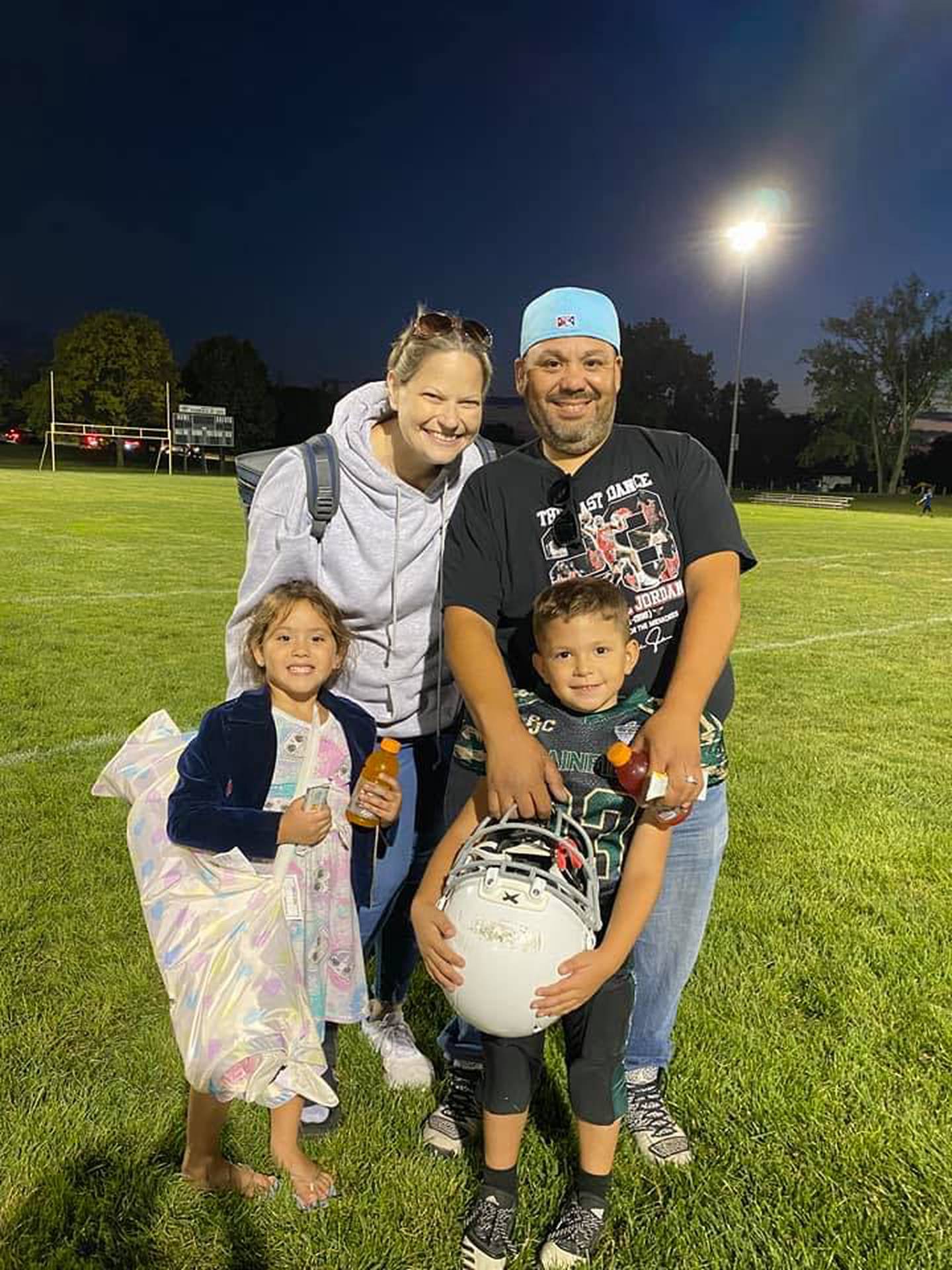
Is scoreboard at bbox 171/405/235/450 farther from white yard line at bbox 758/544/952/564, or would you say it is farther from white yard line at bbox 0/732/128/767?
white yard line at bbox 0/732/128/767

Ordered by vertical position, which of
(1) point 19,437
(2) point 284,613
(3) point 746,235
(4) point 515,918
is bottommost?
(1) point 19,437

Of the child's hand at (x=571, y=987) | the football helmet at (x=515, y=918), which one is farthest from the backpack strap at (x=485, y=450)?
the child's hand at (x=571, y=987)

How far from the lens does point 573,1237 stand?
2129 mm

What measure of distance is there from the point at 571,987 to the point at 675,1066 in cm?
118

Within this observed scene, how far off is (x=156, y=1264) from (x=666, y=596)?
1889 mm

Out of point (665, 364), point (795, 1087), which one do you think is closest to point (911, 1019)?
point (795, 1087)

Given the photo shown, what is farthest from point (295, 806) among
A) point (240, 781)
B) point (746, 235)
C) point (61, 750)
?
point (746, 235)

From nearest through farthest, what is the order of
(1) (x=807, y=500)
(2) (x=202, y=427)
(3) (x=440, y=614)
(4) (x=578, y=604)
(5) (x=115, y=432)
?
1. (4) (x=578, y=604)
2. (3) (x=440, y=614)
3. (1) (x=807, y=500)
4. (5) (x=115, y=432)
5. (2) (x=202, y=427)

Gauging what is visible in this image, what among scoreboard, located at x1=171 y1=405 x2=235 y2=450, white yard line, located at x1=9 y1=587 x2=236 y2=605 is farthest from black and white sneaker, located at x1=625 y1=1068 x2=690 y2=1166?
scoreboard, located at x1=171 y1=405 x2=235 y2=450

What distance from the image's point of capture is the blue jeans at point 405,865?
272cm

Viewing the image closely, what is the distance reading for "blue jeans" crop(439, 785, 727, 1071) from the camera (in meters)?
2.47

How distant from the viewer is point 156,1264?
2082 millimetres

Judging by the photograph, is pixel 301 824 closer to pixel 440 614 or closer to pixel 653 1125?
pixel 440 614

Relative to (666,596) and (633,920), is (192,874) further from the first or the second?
(666,596)
